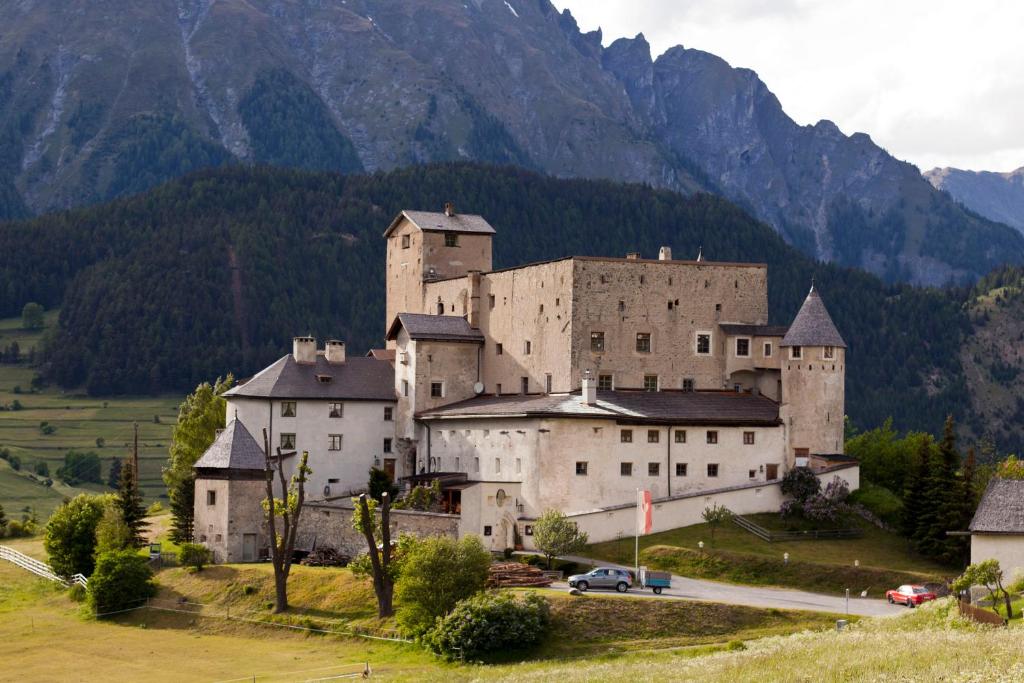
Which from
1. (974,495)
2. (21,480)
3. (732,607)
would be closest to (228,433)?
(732,607)

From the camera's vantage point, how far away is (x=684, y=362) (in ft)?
350

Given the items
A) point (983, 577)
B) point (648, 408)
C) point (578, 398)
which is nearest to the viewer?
point (983, 577)

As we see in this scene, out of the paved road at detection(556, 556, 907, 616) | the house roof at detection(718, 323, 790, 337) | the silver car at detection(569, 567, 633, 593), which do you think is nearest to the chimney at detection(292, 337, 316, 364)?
the house roof at detection(718, 323, 790, 337)

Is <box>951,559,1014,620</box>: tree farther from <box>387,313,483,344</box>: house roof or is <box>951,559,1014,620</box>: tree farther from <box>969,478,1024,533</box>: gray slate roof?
<box>387,313,483,344</box>: house roof

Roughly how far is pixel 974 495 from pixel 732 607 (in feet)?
74.3

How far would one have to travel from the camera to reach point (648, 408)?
99812 mm

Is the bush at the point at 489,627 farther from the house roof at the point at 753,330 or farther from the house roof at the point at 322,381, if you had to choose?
the house roof at the point at 322,381

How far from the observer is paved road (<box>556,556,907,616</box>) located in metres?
77.2

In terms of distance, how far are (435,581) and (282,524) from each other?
823 inches

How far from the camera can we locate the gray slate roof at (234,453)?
9775cm

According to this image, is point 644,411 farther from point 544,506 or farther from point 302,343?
point 302,343

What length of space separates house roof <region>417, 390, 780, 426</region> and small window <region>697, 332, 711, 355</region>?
307 cm

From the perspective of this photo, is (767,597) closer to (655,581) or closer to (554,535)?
(655,581)

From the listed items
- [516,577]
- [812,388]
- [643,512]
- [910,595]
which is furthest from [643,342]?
[910,595]
